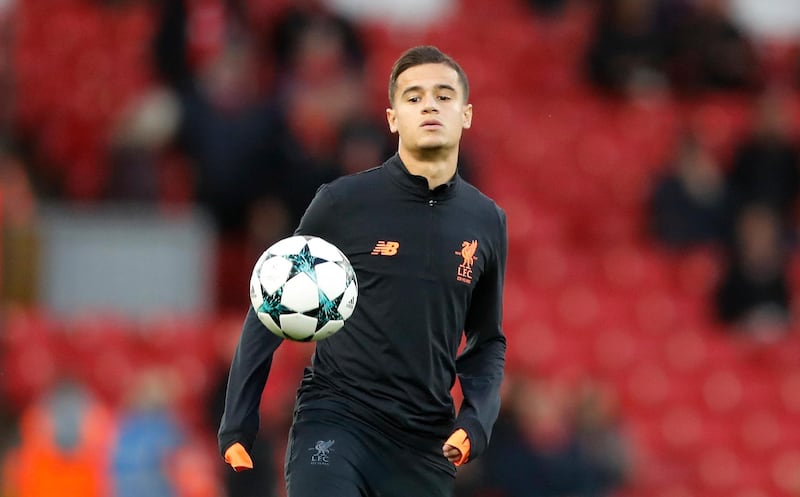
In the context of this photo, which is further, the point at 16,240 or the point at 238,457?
the point at 16,240

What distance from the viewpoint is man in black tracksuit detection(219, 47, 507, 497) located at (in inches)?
207

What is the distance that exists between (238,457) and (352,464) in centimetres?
36

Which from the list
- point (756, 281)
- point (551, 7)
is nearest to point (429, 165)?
point (756, 281)

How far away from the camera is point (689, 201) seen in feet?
44.5

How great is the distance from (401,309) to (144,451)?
520 centimetres

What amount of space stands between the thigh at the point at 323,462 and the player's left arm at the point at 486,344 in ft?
1.50

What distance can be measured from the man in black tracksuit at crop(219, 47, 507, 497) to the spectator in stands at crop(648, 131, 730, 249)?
8196mm

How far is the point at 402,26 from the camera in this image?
1551 centimetres

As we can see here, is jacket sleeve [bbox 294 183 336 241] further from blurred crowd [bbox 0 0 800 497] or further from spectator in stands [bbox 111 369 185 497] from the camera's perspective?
spectator in stands [bbox 111 369 185 497]

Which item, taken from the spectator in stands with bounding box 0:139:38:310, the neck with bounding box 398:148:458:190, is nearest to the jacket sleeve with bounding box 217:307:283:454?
the neck with bounding box 398:148:458:190

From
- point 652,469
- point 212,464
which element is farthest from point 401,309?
point 652,469

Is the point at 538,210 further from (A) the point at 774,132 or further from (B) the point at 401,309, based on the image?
(B) the point at 401,309

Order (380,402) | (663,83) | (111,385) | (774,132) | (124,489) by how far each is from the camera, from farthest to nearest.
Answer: (663,83), (774,132), (111,385), (124,489), (380,402)

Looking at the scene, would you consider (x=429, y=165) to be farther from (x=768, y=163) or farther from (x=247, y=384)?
(x=768, y=163)
